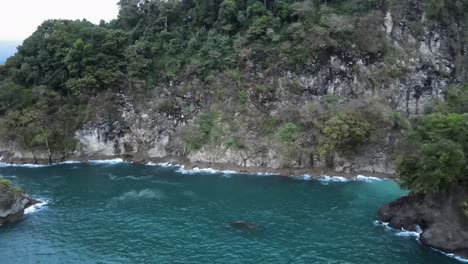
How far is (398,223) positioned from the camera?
38844 mm

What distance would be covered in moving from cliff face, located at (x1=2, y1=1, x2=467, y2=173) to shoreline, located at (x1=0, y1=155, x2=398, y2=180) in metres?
0.58

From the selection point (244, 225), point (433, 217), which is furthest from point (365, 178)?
point (244, 225)

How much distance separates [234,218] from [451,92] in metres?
38.2

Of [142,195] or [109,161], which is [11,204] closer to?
[142,195]

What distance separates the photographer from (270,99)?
6328 centimetres

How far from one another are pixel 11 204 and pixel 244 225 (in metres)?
24.5

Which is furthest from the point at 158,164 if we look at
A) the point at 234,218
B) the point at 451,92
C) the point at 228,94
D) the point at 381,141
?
the point at 451,92

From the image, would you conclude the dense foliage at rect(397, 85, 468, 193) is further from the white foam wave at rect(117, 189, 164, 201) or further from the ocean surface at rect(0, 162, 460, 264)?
the white foam wave at rect(117, 189, 164, 201)

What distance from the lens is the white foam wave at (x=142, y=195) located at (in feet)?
159

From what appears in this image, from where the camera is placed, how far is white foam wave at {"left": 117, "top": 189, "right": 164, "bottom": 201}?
4841 centimetres

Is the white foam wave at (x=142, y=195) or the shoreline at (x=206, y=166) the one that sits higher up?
the shoreline at (x=206, y=166)

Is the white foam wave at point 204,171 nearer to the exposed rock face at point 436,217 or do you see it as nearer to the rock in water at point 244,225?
the rock in water at point 244,225

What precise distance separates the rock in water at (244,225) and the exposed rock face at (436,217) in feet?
40.9

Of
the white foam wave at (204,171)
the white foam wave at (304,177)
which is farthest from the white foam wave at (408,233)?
the white foam wave at (204,171)
